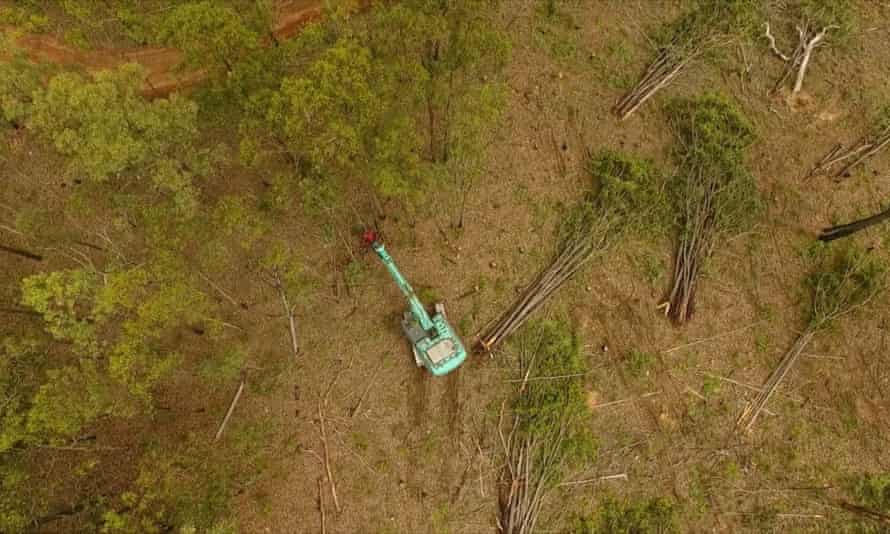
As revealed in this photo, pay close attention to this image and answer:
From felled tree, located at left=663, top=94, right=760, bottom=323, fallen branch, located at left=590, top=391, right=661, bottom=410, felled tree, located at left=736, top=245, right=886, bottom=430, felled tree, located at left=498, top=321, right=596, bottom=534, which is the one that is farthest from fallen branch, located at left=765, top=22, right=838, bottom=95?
felled tree, located at left=498, top=321, right=596, bottom=534

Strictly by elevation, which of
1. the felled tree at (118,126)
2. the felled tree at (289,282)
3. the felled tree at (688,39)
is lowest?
the felled tree at (688,39)

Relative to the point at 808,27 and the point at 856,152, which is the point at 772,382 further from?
the point at 808,27

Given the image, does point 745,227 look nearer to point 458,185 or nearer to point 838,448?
point 838,448

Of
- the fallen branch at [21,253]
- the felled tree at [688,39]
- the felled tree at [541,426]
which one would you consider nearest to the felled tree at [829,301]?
the felled tree at [541,426]

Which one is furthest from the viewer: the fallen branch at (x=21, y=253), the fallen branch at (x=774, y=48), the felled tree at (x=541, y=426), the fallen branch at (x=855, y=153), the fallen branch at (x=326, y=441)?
the fallen branch at (x=774, y=48)

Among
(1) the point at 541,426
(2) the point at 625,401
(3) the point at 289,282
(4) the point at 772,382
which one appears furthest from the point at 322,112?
(4) the point at 772,382

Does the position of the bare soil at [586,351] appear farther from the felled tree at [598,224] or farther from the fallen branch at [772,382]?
the felled tree at [598,224]

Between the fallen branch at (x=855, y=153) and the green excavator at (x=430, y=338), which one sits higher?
the green excavator at (x=430, y=338)
